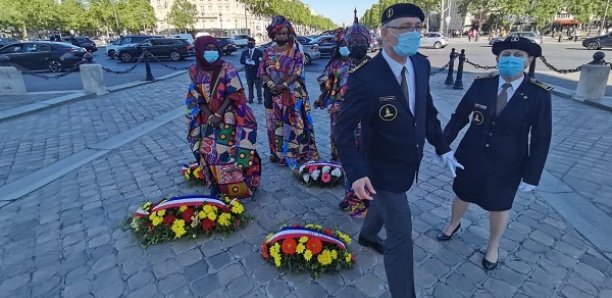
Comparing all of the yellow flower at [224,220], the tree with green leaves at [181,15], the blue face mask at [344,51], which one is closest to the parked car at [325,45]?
the blue face mask at [344,51]

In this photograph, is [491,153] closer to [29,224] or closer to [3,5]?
[29,224]

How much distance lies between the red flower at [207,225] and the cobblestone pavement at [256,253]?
0.35 feet

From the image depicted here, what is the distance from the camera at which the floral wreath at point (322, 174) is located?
4.45 m

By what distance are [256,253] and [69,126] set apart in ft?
22.6

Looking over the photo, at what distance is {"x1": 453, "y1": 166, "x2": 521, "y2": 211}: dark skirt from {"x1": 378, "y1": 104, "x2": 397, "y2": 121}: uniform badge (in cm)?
116

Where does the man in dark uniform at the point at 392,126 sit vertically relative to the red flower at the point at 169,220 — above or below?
above

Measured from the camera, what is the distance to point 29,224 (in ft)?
12.6

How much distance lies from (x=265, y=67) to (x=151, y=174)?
7.41 ft

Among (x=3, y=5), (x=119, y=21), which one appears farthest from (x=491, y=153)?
(x=119, y=21)

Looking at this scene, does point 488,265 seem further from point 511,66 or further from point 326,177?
point 326,177

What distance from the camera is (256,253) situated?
3.20 metres

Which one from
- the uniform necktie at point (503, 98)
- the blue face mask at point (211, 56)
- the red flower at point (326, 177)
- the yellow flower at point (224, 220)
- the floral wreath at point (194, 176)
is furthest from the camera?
the floral wreath at point (194, 176)

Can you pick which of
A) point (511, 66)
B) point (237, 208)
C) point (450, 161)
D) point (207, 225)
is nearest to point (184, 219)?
point (207, 225)

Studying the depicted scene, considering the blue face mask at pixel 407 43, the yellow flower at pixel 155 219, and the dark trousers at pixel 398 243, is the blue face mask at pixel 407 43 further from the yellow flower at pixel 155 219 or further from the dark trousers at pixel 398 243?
the yellow flower at pixel 155 219
